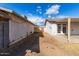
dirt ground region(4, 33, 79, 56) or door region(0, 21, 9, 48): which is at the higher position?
door region(0, 21, 9, 48)

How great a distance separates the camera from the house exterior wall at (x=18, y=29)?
6047mm

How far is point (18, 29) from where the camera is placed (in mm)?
6109

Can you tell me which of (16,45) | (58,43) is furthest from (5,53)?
(58,43)

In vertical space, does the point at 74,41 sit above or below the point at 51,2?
below

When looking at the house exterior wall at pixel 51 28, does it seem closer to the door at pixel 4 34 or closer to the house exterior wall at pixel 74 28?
the house exterior wall at pixel 74 28

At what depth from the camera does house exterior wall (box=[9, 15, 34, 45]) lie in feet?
19.8

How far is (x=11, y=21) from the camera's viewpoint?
6039mm

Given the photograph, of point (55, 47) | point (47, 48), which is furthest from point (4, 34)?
point (55, 47)

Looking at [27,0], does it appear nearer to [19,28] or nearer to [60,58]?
[19,28]

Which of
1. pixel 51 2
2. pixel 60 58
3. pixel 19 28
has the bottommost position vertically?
pixel 60 58

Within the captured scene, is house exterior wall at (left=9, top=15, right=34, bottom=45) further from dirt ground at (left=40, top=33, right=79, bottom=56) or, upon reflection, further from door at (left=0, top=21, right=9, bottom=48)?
dirt ground at (left=40, top=33, right=79, bottom=56)

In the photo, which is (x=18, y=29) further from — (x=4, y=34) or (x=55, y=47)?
(x=55, y=47)

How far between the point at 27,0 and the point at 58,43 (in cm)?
92

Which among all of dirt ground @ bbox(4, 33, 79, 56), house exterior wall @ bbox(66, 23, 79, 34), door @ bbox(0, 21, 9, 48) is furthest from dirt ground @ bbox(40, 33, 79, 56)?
door @ bbox(0, 21, 9, 48)
